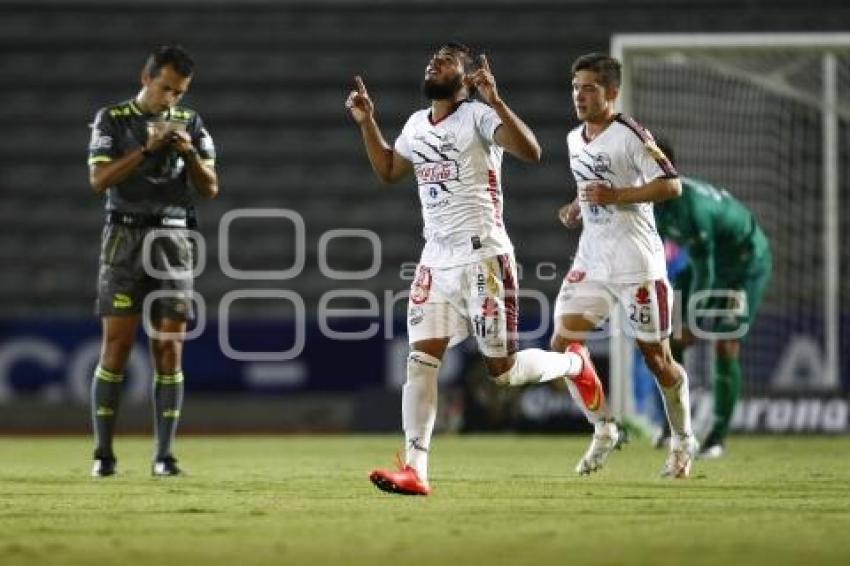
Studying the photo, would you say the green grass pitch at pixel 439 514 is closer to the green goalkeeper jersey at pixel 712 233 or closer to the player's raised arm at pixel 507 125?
the green goalkeeper jersey at pixel 712 233

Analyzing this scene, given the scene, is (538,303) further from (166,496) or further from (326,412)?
(166,496)

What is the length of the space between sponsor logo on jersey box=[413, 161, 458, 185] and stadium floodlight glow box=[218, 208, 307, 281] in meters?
10.7

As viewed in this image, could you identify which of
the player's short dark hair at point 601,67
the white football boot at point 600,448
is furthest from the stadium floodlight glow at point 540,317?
the player's short dark hair at point 601,67

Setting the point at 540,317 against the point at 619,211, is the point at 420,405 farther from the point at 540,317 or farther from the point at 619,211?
the point at 540,317

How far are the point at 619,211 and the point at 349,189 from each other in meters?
11.2

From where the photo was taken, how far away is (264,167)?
60.8 feet

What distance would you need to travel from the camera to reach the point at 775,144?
14.0 meters

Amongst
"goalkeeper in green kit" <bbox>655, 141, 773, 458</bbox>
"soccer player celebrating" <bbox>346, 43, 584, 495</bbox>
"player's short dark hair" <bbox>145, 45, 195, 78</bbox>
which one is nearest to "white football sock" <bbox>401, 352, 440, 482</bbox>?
"soccer player celebrating" <bbox>346, 43, 584, 495</bbox>

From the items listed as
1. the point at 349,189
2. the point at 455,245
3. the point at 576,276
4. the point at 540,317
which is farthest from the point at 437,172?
the point at 349,189

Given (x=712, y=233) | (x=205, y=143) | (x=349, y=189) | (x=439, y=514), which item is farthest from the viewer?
(x=349, y=189)

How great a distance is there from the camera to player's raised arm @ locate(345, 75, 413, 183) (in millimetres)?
6676

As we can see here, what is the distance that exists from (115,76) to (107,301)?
11.7 meters

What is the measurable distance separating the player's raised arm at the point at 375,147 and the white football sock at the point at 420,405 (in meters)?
0.82

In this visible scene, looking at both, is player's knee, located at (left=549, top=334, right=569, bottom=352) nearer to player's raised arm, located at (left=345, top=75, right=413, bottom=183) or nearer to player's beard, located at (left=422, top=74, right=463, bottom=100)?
player's raised arm, located at (left=345, top=75, right=413, bottom=183)
